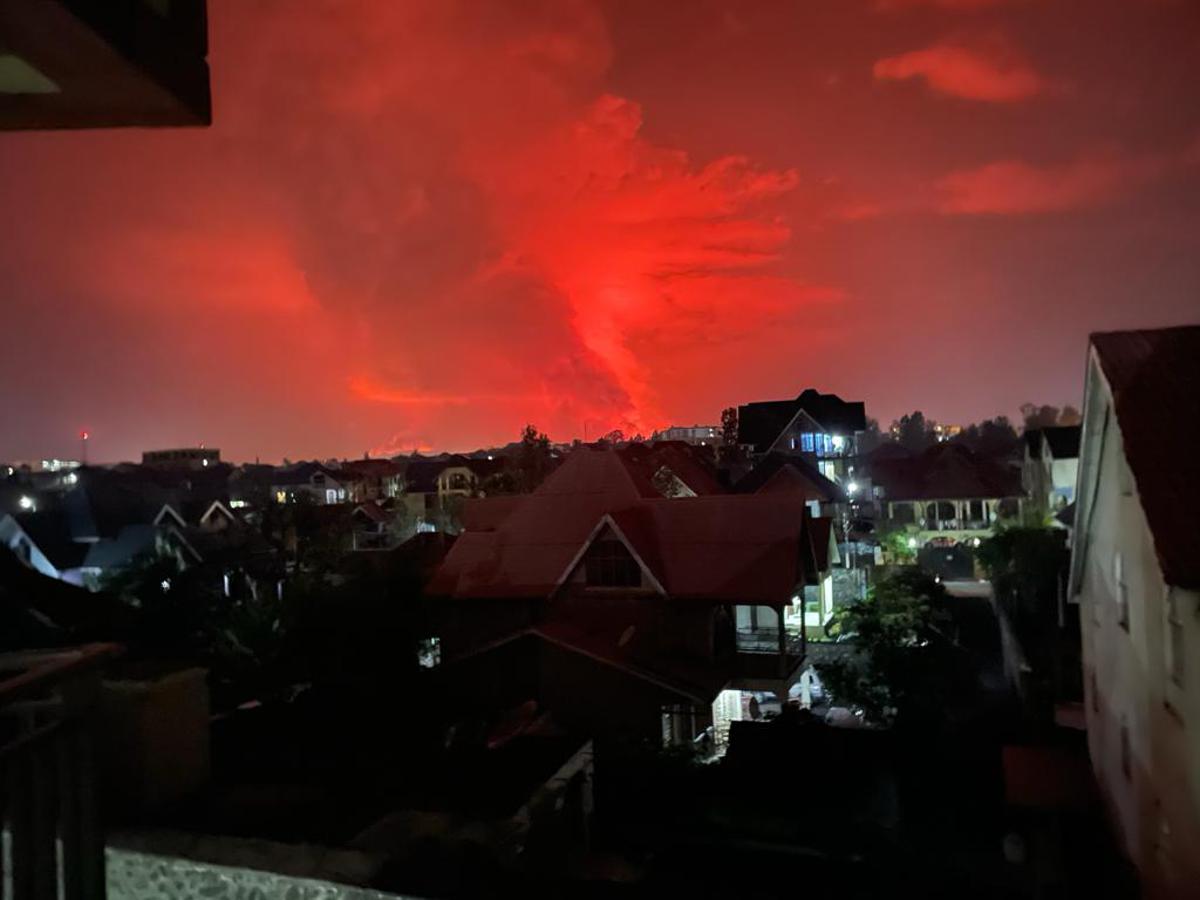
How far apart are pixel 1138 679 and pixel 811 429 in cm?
3394

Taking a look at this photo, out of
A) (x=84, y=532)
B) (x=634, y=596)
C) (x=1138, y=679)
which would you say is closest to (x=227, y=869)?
(x=1138, y=679)

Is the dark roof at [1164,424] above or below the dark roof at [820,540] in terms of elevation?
above

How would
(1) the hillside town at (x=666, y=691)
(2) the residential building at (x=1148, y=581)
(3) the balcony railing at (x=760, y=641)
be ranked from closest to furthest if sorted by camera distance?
(1) the hillside town at (x=666, y=691), (2) the residential building at (x=1148, y=581), (3) the balcony railing at (x=760, y=641)

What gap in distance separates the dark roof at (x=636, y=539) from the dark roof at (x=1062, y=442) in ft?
80.6

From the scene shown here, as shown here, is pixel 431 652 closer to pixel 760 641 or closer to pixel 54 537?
pixel 760 641

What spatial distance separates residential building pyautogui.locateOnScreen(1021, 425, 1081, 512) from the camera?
36.5 m

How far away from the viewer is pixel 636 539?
17.9 meters

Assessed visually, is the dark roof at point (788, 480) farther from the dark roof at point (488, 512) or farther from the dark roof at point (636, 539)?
the dark roof at point (636, 539)

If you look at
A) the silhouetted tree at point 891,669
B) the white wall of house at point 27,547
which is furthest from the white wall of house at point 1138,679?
the white wall of house at point 27,547

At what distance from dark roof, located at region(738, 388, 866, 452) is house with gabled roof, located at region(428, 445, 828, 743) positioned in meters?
24.2

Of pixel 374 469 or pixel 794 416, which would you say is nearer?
pixel 794 416

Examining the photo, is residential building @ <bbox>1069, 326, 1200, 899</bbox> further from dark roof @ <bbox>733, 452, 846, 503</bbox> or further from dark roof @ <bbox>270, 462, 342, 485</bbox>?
dark roof @ <bbox>270, 462, 342, 485</bbox>

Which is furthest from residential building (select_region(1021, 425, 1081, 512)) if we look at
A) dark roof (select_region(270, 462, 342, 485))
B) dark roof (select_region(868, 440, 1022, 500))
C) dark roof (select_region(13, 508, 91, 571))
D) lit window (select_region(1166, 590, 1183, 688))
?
dark roof (select_region(270, 462, 342, 485))

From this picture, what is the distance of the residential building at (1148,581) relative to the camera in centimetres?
715
